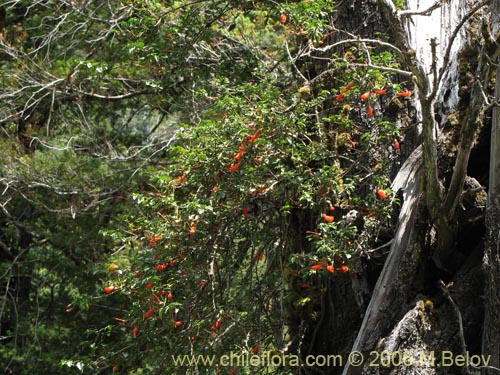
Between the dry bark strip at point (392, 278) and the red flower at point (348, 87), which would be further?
the red flower at point (348, 87)

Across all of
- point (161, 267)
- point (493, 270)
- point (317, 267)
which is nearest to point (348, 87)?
point (317, 267)

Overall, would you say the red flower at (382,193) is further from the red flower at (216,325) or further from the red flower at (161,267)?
the red flower at (161,267)

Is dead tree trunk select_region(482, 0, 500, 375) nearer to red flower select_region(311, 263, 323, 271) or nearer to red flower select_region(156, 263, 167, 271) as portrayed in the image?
red flower select_region(311, 263, 323, 271)

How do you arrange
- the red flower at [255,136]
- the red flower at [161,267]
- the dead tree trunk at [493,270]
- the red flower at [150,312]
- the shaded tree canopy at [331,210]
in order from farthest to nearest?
the red flower at [161,267] → the red flower at [150,312] → the red flower at [255,136] → the shaded tree canopy at [331,210] → the dead tree trunk at [493,270]

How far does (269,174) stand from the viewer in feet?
14.6

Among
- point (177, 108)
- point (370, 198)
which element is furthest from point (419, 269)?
point (177, 108)

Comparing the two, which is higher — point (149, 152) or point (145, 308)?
point (149, 152)

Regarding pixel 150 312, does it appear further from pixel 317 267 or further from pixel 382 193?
pixel 382 193

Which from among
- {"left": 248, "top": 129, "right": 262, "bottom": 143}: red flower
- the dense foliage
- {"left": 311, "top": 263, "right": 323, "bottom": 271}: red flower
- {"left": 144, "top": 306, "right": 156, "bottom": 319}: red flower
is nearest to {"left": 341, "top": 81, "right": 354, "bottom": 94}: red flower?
the dense foliage

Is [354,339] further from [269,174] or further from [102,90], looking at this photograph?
[102,90]

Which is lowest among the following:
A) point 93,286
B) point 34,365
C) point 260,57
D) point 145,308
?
point 34,365

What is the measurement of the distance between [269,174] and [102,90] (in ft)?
15.3

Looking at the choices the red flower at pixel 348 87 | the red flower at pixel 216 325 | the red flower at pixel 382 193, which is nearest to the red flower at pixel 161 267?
the red flower at pixel 216 325

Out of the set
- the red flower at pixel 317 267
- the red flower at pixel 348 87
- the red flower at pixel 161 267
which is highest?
the red flower at pixel 348 87
